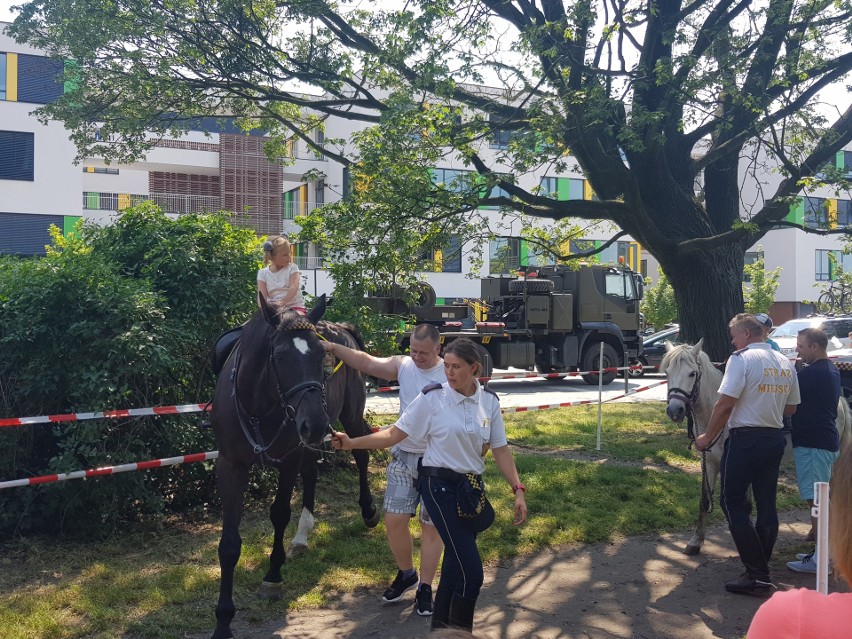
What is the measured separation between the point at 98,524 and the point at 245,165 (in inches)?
1499

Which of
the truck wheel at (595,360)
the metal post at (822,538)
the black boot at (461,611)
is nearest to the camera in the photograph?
the metal post at (822,538)

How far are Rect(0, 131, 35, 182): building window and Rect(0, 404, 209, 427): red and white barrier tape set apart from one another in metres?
34.5

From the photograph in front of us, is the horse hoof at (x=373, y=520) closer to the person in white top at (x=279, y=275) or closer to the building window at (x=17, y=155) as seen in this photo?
the person in white top at (x=279, y=275)

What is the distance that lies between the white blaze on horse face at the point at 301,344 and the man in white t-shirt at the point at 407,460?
0.16m

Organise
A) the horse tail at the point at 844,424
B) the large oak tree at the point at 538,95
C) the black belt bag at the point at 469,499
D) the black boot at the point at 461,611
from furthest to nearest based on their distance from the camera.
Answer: the large oak tree at the point at 538,95, the horse tail at the point at 844,424, the black belt bag at the point at 469,499, the black boot at the point at 461,611

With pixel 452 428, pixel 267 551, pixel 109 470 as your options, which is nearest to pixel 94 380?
pixel 109 470

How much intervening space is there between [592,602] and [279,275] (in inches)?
140

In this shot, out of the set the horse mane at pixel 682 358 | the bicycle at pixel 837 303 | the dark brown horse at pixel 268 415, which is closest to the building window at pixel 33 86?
the bicycle at pixel 837 303

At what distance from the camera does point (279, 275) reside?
7016 millimetres

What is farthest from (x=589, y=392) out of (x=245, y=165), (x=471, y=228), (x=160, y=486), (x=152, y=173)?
(x=152, y=173)

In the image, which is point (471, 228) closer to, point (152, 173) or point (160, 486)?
point (160, 486)

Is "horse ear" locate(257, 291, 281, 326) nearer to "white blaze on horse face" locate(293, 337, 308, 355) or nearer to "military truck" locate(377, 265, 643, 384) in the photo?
"white blaze on horse face" locate(293, 337, 308, 355)

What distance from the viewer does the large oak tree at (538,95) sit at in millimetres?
11602

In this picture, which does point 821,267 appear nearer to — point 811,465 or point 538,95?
point 538,95
